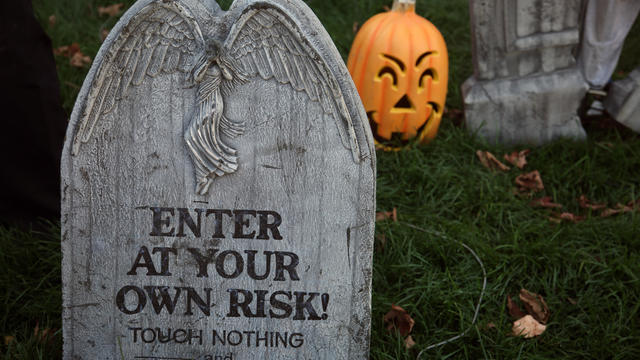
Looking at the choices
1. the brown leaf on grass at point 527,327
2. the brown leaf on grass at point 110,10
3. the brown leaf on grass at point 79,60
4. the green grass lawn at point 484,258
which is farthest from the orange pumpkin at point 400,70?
the brown leaf on grass at point 110,10

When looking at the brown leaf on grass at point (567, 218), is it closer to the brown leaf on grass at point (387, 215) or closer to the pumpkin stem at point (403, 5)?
the brown leaf on grass at point (387, 215)

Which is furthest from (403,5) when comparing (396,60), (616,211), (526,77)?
(616,211)

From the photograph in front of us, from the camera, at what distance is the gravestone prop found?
1.73 metres

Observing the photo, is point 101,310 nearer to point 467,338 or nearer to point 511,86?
point 467,338

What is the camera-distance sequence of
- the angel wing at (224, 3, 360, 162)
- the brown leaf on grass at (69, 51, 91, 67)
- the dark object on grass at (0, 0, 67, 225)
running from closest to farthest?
the angel wing at (224, 3, 360, 162) → the dark object on grass at (0, 0, 67, 225) → the brown leaf on grass at (69, 51, 91, 67)

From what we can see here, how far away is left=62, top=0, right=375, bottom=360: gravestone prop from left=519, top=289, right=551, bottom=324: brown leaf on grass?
2.69ft

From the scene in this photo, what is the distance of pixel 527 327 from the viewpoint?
236cm

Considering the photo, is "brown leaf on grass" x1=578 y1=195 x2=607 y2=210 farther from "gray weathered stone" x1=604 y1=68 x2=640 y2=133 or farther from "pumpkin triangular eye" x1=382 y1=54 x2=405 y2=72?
"pumpkin triangular eye" x1=382 y1=54 x2=405 y2=72

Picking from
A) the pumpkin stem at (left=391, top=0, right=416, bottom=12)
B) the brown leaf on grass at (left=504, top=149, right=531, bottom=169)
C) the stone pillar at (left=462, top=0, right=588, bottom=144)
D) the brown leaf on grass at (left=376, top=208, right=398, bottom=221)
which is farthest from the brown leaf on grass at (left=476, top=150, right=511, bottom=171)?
the pumpkin stem at (left=391, top=0, right=416, bottom=12)

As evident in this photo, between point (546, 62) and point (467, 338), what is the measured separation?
1897 mm

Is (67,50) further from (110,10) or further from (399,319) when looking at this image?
(399,319)

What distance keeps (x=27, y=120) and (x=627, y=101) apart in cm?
286

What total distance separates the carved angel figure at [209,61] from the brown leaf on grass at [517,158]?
1.88m

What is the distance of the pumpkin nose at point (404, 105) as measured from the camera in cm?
351
